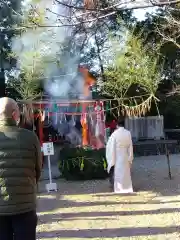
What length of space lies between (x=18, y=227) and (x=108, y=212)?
3978 mm

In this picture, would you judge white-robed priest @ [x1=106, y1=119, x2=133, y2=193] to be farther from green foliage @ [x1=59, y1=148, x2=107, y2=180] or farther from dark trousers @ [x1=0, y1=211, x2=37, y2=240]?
dark trousers @ [x1=0, y1=211, x2=37, y2=240]

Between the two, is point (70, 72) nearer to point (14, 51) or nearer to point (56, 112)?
point (14, 51)

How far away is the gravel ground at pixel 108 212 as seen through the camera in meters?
5.59

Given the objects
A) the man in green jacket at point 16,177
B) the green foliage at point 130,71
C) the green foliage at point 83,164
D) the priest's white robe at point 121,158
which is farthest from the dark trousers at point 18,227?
the green foliage at point 130,71

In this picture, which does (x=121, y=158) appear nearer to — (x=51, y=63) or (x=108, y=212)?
(x=108, y=212)

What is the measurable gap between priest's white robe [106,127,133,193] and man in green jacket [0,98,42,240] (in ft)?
18.6

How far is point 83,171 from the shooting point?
34.2 feet

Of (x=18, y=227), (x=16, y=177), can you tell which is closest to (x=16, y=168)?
(x=16, y=177)

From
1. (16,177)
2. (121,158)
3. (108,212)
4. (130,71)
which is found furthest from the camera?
(130,71)

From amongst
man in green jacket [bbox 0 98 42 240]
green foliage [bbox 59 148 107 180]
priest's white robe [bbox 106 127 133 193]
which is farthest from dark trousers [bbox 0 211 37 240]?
green foliage [bbox 59 148 107 180]

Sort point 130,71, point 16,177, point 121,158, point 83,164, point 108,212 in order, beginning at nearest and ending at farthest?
point 16,177, point 108,212, point 121,158, point 83,164, point 130,71

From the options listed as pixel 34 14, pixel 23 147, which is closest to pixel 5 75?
pixel 34 14

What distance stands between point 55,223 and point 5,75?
37.1 ft

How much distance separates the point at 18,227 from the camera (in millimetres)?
3021
